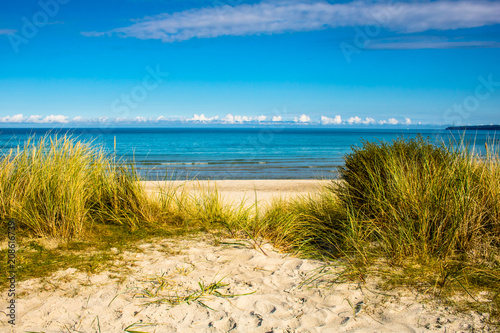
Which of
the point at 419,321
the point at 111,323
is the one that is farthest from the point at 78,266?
the point at 419,321

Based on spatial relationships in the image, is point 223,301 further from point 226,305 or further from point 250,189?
point 250,189

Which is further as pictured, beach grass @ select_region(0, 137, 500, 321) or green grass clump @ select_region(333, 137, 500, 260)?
green grass clump @ select_region(333, 137, 500, 260)

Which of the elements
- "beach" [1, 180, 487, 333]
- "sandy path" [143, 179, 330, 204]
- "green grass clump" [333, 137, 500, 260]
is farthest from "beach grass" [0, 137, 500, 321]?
"sandy path" [143, 179, 330, 204]

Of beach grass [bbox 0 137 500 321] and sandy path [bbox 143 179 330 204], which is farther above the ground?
beach grass [bbox 0 137 500 321]

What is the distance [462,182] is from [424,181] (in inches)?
17.2

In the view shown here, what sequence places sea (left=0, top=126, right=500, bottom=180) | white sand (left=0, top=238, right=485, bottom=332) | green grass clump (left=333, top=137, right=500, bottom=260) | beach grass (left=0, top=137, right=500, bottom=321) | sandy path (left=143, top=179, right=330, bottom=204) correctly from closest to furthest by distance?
white sand (left=0, top=238, right=485, bottom=332), beach grass (left=0, top=137, right=500, bottom=321), green grass clump (left=333, top=137, right=500, bottom=260), sea (left=0, top=126, right=500, bottom=180), sandy path (left=143, top=179, right=330, bottom=204)

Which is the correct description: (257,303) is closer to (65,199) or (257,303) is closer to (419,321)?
(419,321)

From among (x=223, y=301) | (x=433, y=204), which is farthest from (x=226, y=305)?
(x=433, y=204)

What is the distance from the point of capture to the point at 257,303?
10.4 ft

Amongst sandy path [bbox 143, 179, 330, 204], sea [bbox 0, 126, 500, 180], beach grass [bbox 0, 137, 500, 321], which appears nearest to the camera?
beach grass [bbox 0, 137, 500, 321]

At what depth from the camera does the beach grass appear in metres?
3.79

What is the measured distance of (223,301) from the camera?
3.20 meters

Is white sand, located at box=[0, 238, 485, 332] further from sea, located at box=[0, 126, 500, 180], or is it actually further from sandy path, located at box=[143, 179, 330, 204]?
sandy path, located at box=[143, 179, 330, 204]

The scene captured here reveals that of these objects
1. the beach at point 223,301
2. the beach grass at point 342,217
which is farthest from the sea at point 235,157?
the beach at point 223,301
